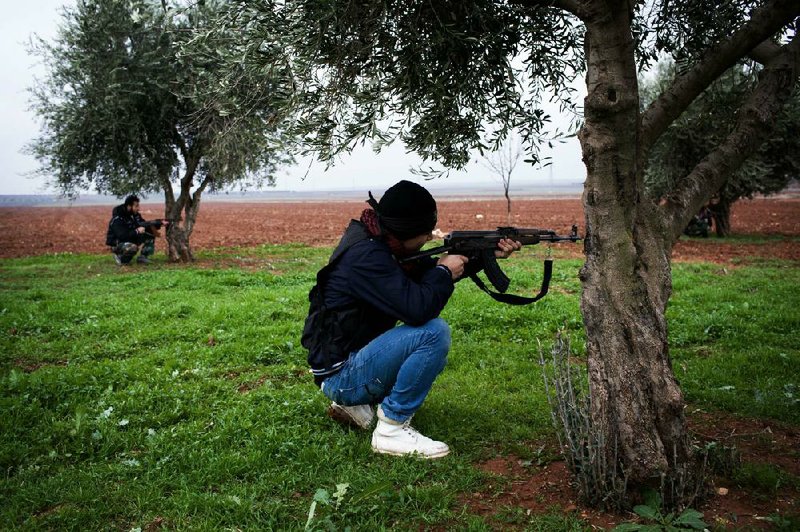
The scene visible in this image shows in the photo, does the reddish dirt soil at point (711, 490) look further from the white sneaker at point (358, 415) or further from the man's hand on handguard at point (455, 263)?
the man's hand on handguard at point (455, 263)

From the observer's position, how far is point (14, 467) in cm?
502

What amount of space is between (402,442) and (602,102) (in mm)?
2976

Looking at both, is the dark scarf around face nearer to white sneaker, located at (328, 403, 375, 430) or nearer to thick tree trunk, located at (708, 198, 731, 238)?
white sneaker, located at (328, 403, 375, 430)

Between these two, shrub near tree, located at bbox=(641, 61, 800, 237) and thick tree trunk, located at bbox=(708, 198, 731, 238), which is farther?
thick tree trunk, located at bbox=(708, 198, 731, 238)

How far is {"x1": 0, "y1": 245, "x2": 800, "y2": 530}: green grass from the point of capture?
4.31m

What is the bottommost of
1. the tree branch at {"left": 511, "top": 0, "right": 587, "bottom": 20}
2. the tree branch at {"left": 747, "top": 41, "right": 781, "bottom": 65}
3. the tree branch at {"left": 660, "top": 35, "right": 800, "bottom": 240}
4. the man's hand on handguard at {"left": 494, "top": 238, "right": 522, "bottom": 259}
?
the man's hand on handguard at {"left": 494, "top": 238, "right": 522, "bottom": 259}

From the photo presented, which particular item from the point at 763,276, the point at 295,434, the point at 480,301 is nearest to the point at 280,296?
the point at 480,301

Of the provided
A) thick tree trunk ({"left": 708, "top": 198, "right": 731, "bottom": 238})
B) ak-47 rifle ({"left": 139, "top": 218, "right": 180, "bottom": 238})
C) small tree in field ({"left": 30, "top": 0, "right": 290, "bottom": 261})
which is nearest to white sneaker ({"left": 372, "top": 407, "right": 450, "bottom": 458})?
small tree in field ({"left": 30, "top": 0, "right": 290, "bottom": 261})

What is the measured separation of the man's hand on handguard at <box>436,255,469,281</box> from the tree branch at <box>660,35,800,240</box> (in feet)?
5.08

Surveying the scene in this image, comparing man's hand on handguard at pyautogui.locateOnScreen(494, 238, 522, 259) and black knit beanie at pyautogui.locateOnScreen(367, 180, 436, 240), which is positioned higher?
black knit beanie at pyautogui.locateOnScreen(367, 180, 436, 240)

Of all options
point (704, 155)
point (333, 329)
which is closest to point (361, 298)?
point (333, 329)

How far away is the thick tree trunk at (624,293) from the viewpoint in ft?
13.0

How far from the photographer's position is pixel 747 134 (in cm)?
453

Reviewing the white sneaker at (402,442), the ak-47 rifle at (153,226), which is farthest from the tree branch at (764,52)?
the ak-47 rifle at (153,226)
